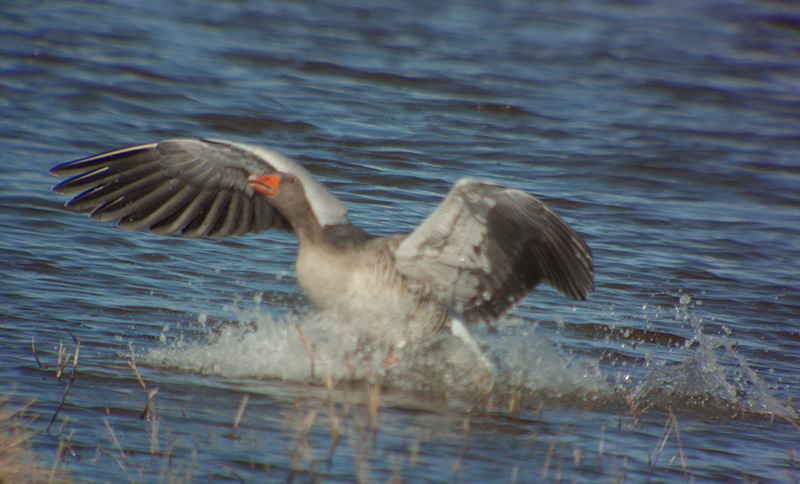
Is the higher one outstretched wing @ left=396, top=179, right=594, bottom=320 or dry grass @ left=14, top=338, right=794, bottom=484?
outstretched wing @ left=396, top=179, right=594, bottom=320

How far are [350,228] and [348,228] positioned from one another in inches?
0.8

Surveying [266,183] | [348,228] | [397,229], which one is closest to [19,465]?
[266,183]

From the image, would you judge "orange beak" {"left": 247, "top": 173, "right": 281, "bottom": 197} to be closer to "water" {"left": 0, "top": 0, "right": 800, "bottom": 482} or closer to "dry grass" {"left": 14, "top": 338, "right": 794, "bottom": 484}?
"water" {"left": 0, "top": 0, "right": 800, "bottom": 482}

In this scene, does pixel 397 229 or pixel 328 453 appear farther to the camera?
pixel 397 229

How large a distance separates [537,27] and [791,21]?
5950mm

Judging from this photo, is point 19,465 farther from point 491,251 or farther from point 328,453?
point 491,251

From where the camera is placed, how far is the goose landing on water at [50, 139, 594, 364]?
512 centimetres

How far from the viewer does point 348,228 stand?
5.70m

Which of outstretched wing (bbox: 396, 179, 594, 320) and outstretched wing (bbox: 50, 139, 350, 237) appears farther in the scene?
outstretched wing (bbox: 50, 139, 350, 237)

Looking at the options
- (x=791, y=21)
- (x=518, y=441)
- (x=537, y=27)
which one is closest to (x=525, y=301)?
(x=518, y=441)

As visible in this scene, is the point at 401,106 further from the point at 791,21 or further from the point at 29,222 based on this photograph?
the point at 791,21

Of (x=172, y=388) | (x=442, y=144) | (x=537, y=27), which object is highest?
(x=537, y=27)

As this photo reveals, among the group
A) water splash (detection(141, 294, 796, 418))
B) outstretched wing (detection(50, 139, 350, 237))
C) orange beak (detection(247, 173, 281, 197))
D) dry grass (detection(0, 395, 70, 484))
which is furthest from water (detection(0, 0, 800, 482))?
orange beak (detection(247, 173, 281, 197))

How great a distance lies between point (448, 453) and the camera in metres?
4.08
